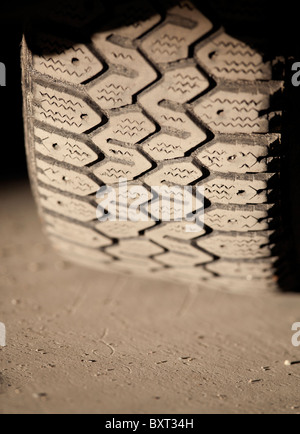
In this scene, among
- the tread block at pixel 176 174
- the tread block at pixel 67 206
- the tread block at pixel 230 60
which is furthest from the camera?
the tread block at pixel 67 206

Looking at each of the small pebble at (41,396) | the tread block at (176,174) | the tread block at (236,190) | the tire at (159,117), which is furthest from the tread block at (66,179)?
the small pebble at (41,396)

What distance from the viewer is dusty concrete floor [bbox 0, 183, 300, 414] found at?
90 centimetres

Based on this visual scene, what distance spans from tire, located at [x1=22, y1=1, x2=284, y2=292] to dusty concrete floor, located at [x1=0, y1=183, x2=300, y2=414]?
20 cm

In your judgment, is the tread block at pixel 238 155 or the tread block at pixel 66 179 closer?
the tread block at pixel 238 155

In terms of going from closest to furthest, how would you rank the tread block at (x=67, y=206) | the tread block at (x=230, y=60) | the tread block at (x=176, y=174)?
the tread block at (x=230, y=60)
the tread block at (x=176, y=174)
the tread block at (x=67, y=206)

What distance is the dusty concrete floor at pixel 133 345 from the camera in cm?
90

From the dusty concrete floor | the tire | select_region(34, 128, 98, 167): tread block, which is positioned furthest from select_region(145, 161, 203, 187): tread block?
the dusty concrete floor

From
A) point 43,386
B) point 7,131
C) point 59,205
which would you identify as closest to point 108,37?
point 59,205

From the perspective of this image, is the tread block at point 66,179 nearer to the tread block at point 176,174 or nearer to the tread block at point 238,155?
the tread block at point 176,174

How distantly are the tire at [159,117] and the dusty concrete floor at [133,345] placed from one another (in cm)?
20

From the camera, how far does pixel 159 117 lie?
2.87 feet

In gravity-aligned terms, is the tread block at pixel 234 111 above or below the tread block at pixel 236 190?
above

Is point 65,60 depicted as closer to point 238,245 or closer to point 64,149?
point 64,149
